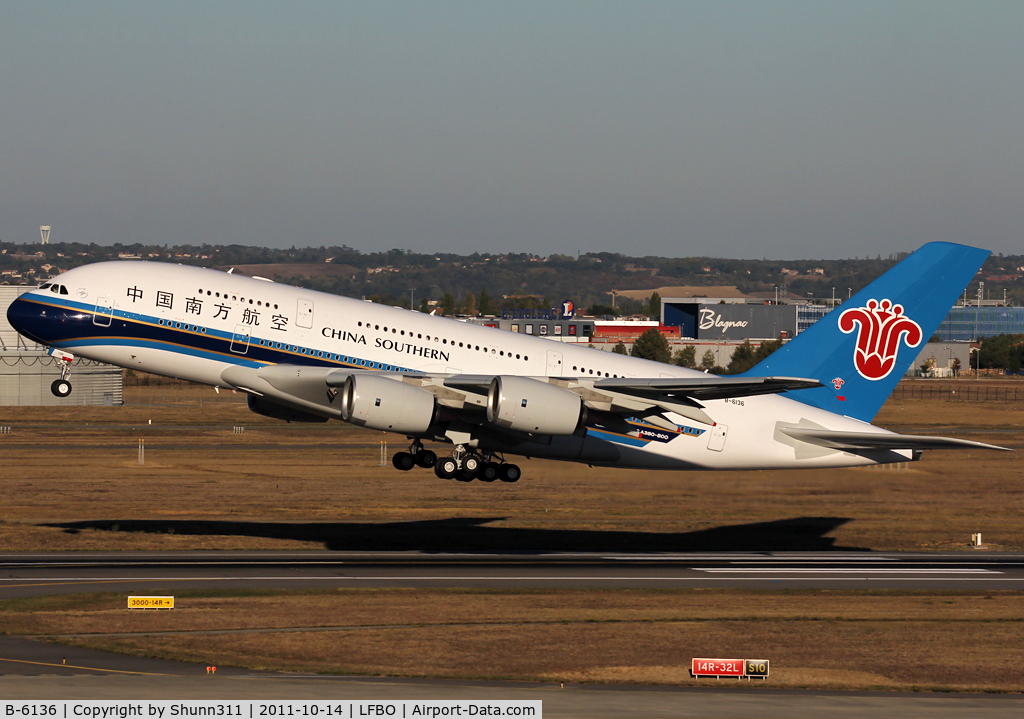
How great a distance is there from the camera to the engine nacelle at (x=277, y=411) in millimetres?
44219

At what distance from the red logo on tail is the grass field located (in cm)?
520

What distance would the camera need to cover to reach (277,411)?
44656mm

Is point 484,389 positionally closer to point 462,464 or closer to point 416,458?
point 462,464

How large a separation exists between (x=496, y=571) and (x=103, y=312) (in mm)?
18927

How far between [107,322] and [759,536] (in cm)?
3554

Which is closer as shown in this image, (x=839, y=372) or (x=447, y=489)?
(x=839, y=372)

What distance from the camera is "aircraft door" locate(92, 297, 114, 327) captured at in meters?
41.4

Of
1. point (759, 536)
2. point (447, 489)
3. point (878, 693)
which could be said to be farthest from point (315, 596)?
point (447, 489)

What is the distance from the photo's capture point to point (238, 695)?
2816cm

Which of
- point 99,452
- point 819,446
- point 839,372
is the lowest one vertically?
point 99,452

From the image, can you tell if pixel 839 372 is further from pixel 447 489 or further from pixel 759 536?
pixel 447 489

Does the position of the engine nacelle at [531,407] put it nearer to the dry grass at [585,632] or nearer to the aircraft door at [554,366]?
the aircraft door at [554,366]

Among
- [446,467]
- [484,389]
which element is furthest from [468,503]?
[484,389]

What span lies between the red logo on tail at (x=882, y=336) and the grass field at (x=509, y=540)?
5203mm
